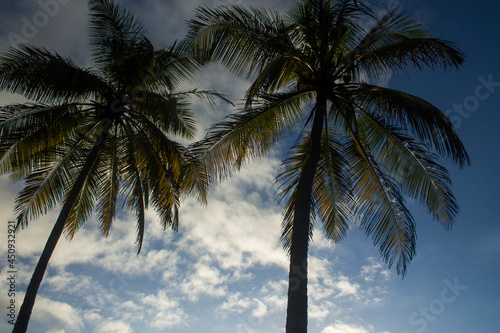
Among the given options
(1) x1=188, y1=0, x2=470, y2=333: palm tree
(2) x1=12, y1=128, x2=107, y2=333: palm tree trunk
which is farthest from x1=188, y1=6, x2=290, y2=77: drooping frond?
(2) x1=12, y1=128, x2=107, y2=333: palm tree trunk

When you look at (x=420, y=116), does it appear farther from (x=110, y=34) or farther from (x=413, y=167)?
(x=110, y=34)

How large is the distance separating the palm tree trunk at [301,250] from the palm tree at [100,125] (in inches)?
123

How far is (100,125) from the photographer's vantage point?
423 inches

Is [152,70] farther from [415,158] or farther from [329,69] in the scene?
[415,158]

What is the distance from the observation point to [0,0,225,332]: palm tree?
892 cm

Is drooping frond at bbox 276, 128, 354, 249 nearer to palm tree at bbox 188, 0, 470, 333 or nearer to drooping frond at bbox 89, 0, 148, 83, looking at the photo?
palm tree at bbox 188, 0, 470, 333

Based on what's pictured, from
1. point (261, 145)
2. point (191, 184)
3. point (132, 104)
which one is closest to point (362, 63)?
point (261, 145)

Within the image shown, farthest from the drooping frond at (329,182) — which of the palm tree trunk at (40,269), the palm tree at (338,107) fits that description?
the palm tree trunk at (40,269)

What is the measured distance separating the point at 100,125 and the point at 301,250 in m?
7.48

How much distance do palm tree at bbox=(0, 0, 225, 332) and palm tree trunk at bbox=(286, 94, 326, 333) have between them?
10.3ft

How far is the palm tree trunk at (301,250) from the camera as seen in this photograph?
5.46 metres

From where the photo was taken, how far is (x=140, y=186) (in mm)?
10609

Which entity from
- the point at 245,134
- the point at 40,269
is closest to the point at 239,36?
the point at 245,134

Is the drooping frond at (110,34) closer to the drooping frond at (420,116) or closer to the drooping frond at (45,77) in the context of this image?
the drooping frond at (45,77)
